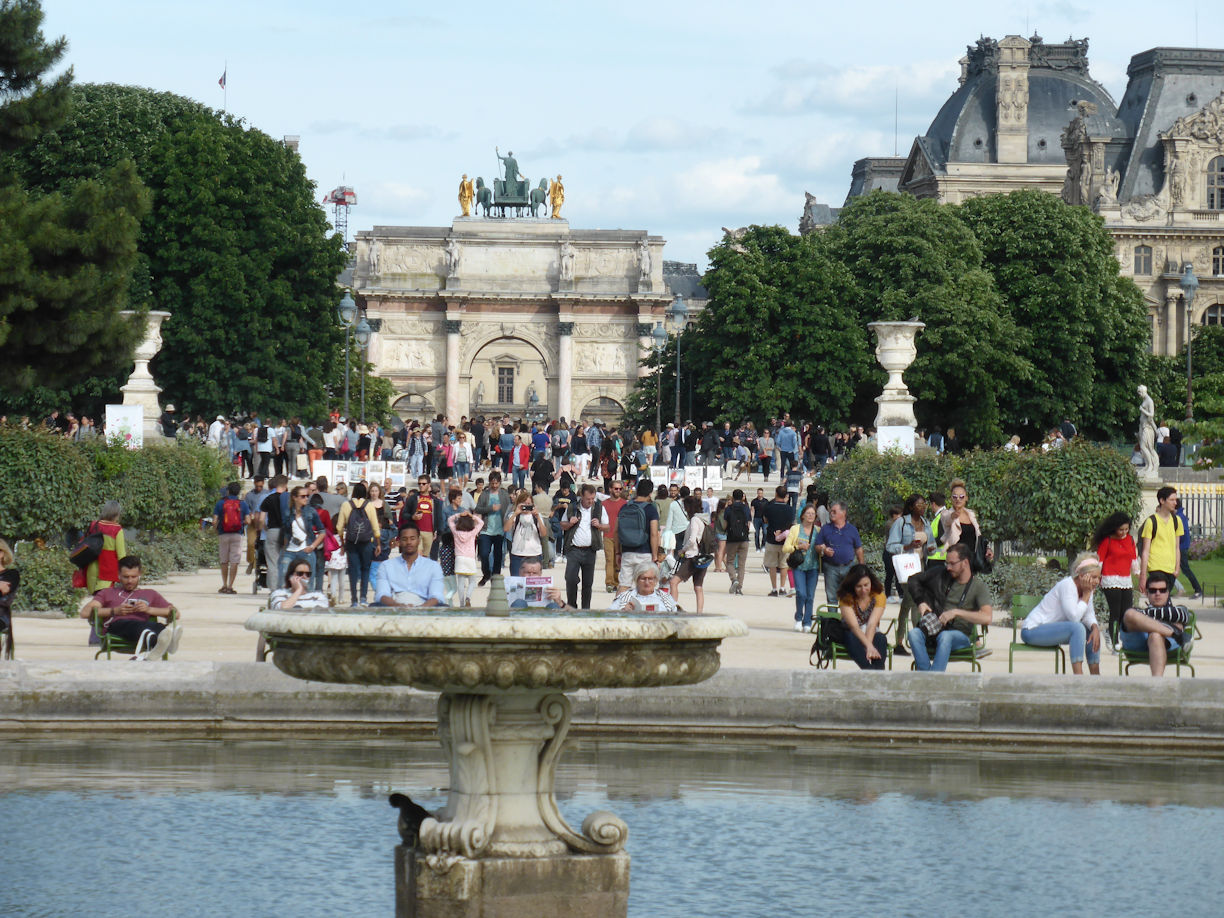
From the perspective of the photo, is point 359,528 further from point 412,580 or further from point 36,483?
point 412,580

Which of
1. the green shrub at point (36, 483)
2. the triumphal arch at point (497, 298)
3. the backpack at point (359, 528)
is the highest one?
the triumphal arch at point (497, 298)

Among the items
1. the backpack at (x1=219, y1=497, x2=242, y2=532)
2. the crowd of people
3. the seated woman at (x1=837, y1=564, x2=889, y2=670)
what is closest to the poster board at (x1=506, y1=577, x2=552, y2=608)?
the crowd of people

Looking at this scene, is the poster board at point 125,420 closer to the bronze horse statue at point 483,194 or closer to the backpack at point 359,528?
the backpack at point 359,528

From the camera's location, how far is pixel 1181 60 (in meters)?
84.9

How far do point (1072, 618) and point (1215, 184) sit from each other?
76092 mm

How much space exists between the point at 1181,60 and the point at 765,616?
7300 cm

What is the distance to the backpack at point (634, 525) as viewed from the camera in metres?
17.2

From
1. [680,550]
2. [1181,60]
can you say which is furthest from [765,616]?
[1181,60]

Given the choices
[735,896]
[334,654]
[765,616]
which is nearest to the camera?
[334,654]

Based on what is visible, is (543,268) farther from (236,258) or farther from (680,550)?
(680,550)

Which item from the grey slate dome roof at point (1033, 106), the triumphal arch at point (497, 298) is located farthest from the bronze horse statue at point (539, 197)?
the grey slate dome roof at point (1033, 106)

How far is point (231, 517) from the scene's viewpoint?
819 inches

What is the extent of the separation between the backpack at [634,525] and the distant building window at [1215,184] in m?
72.1

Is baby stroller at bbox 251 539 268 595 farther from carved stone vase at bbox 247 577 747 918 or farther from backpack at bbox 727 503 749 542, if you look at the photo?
carved stone vase at bbox 247 577 747 918
